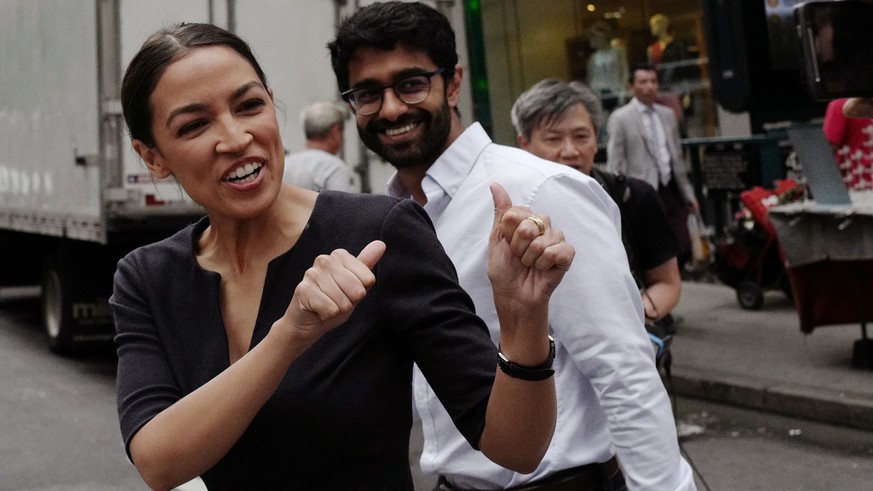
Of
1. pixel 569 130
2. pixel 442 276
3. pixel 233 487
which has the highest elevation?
pixel 569 130

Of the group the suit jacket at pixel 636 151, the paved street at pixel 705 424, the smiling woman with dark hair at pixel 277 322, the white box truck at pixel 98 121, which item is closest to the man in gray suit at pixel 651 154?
the suit jacket at pixel 636 151

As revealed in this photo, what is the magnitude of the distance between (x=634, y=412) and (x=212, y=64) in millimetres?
1095

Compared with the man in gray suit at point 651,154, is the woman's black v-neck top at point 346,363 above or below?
below

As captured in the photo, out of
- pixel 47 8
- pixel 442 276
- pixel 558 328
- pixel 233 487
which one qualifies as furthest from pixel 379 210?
pixel 47 8

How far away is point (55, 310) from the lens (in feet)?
36.3

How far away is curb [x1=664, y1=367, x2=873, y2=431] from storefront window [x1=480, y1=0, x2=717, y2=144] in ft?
18.2

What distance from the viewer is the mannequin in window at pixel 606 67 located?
1402cm

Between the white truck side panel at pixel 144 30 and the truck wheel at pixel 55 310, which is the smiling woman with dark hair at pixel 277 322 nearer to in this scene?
the white truck side panel at pixel 144 30

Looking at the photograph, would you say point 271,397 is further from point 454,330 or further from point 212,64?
point 212,64

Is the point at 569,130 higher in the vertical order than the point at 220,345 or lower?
higher

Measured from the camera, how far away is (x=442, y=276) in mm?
2027

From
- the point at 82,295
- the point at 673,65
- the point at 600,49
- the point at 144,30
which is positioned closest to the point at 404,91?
the point at 144,30

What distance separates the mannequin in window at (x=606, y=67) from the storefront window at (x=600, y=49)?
0.04 feet

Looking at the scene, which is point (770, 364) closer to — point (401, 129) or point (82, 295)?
point (82, 295)
